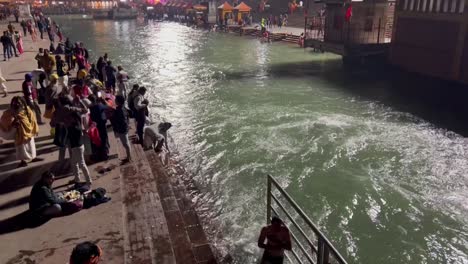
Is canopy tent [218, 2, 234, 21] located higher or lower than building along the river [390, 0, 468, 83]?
higher

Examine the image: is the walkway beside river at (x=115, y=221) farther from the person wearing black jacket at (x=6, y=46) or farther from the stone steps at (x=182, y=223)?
the person wearing black jacket at (x=6, y=46)

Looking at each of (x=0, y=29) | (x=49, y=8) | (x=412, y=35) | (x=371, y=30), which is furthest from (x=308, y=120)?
(x=49, y=8)

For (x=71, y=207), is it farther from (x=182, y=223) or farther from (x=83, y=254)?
(x=83, y=254)

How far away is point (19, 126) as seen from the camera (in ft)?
33.0

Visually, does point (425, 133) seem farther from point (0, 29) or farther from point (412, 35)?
point (0, 29)

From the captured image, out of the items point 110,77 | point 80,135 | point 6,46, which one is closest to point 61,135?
point 80,135

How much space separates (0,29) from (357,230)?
48304mm

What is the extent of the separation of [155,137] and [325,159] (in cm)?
597

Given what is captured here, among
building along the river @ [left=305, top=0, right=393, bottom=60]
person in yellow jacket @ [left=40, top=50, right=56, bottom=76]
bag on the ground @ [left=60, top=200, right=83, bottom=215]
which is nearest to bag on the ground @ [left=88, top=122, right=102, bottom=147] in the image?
bag on the ground @ [left=60, top=200, right=83, bottom=215]

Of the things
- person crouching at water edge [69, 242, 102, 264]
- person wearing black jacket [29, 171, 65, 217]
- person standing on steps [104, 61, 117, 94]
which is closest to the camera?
person crouching at water edge [69, 242, 102, 264]

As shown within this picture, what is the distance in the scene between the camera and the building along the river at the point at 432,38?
2350 cm

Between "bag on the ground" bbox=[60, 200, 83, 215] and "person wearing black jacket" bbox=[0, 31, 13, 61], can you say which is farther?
"person wearing black jacket" bbox=[0, 31, 13, 61]

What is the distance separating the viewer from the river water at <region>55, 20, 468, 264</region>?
9688mm

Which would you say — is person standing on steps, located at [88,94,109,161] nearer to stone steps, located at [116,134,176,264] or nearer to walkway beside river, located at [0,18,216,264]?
walkway beside river, located at [0,18,216,264]
